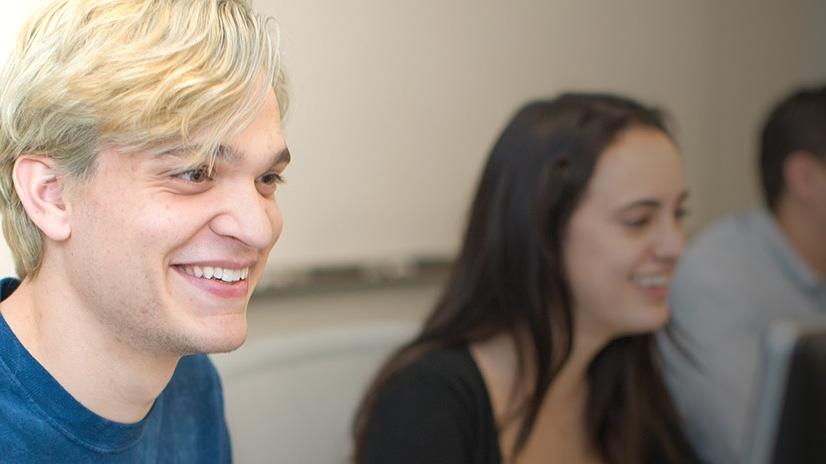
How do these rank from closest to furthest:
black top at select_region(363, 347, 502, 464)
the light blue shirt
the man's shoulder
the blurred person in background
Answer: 1. black top at select_region(363, 347, 502, 464)
2. the light blue shirt
3. the blurred person in background
4. the man's shoulder

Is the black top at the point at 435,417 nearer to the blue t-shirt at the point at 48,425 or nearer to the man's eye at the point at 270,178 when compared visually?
the blue t-shirt at the point at 48,425

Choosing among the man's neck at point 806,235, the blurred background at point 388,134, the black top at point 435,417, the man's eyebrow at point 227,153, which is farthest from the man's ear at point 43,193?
the man's neck at point 806,235

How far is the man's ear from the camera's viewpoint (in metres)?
0.90

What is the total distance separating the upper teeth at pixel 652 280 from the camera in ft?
4.90

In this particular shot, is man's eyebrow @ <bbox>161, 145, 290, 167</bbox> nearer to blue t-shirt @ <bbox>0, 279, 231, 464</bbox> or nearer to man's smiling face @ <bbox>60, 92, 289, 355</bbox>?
man's smiling face @ <bbox>60, 92, 289, 355</bbox>

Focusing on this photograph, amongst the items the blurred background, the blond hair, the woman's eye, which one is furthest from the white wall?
the woman's eye

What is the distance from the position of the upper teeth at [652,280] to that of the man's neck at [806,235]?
77 cm

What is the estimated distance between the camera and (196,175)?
90cm

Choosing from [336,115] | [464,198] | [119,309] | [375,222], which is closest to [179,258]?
[119,309]

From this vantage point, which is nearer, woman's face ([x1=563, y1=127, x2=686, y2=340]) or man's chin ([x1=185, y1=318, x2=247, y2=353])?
man's chin ([x1=185, y1=318, x2=247, y2=353])

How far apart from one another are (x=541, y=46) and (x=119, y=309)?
1.26 meters

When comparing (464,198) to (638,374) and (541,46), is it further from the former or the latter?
(638,374)

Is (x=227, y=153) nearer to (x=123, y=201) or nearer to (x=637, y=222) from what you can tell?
(x=123, y=201)

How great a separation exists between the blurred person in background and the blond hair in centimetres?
121
